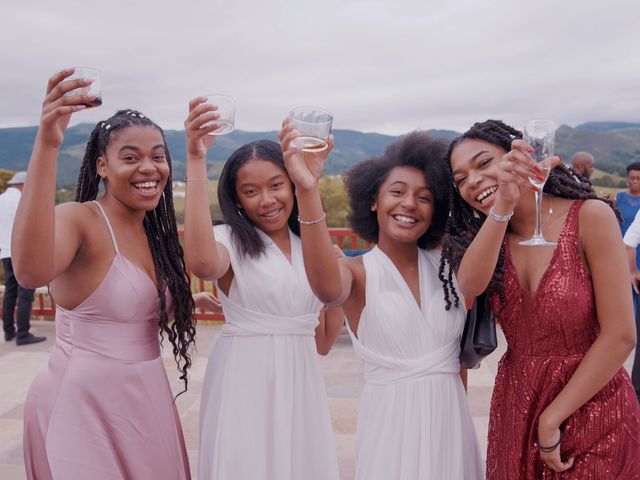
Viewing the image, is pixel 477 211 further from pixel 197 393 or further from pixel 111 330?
pixel 197 393

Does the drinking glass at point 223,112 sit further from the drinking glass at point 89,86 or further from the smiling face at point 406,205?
the smiling face at point 406,205

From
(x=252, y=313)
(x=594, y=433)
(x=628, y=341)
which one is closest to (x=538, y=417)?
(x=594, y=433)

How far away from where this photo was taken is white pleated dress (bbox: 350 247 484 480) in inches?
84.1

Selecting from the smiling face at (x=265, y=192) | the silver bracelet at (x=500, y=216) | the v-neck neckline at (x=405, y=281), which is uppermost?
the smiling face at (x=265, y=192)

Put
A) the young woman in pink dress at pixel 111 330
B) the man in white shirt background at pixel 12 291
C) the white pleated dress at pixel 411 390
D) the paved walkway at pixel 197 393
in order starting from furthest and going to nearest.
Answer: the man in white shirt background at pixel 12 291, the paved walkway at pixel 197 393, the white pleated dress at pixel 411 390, the young woman in pink dress at pixel 111 330

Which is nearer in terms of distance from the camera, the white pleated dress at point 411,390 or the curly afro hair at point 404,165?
the white pleated dress at point 411,390

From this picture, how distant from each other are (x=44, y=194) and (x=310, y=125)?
2.85 ft

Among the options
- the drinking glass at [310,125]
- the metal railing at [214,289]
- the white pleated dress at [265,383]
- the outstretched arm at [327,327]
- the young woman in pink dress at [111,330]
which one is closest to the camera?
the drinking glass at [310,125]

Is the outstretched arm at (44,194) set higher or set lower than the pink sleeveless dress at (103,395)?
higher

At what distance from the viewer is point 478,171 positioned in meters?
2.00

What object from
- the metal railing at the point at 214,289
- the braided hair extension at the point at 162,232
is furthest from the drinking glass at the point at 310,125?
the metal railing at the point at 214,289

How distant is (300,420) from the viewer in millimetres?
2443

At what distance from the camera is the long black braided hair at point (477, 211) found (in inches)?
77.2

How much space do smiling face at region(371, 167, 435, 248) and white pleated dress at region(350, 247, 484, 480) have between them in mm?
171
